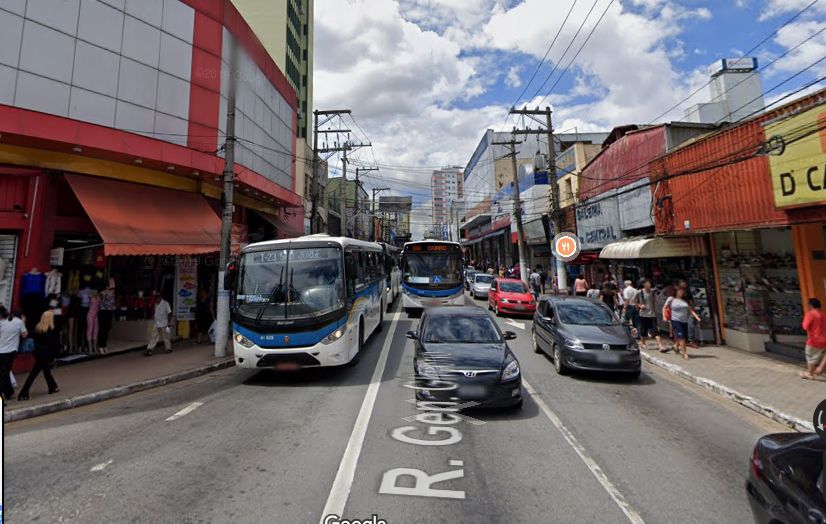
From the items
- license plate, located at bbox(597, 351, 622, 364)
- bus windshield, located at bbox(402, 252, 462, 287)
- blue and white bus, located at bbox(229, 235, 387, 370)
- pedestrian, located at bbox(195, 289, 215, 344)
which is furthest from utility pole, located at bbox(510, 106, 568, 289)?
pedestrian, located at bbox(195, 289, 215, 344)

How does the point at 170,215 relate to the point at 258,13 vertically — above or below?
below

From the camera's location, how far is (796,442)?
9.03ft

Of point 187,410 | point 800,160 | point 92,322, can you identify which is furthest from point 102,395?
point 800,160

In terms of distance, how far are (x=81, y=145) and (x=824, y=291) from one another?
1866 cm

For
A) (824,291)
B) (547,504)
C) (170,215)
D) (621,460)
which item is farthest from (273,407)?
(824,291)

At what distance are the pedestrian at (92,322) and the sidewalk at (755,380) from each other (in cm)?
1544

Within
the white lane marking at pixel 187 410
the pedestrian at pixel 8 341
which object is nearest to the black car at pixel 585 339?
the white lane marking at pixel 187 410

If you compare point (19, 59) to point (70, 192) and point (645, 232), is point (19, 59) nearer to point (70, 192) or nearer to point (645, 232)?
point (70, 192)

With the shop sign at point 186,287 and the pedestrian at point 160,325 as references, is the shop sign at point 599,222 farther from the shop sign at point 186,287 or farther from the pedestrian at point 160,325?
the pedestrian at point 160,325

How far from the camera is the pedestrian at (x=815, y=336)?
7.02 meters

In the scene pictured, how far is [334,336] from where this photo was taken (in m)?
7.36

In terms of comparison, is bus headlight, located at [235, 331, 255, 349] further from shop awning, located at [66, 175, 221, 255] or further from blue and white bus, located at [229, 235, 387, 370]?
shop awning, located at [66, 175, 221, 255]

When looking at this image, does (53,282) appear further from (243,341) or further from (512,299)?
(512,299)

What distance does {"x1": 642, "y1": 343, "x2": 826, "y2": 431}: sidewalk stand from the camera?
6023mm
